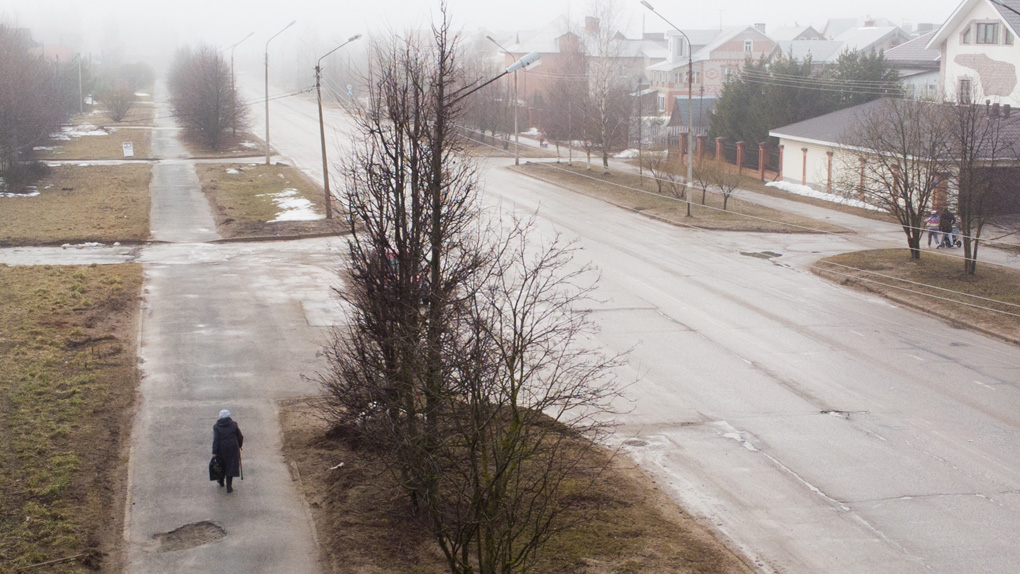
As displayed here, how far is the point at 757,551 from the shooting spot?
10695 millimetres

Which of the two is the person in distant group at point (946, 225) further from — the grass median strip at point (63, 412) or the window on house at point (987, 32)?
the grass median strip at point (63, 412)

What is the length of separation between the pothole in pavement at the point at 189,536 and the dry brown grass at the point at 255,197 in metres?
15.0

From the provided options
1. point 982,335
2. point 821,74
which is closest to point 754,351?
point 982,335

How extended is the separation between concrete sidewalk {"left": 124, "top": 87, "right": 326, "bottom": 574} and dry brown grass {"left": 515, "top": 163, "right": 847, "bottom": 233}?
14.1 meters

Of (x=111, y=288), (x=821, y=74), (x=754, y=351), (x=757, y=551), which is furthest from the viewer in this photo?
(x=821, y=74)

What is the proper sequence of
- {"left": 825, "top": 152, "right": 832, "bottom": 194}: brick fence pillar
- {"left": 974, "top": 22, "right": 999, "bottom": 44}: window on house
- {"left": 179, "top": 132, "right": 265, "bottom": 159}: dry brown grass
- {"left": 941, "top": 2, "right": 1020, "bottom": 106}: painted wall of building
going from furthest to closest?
{"left": 179, "top": 132, "right": 265, "bottom": 159}: dry brown grass < {"left": 974, "top": 22, "right": 999, "bottom": 44}: window on house < {"left": 941, "top": 2, "right": 1020, "bottom": 106}: painted wall of building < {"left": 825, "top": 152, "right": 832, "bottom": 194}: brick fence pillar

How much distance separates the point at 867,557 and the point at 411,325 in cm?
578

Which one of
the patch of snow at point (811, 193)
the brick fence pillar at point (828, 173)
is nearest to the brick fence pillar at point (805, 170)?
the patch of snow at point (811, 193)

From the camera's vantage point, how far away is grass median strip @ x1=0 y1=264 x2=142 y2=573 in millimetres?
10422

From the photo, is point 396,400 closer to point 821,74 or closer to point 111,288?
point 111,288

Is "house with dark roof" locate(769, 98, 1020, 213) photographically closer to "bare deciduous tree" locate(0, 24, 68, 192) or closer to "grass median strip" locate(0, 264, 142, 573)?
"grass median strip" locate(0, 264, 142, 573)

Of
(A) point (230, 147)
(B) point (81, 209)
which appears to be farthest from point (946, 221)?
(A) point (230, 147)

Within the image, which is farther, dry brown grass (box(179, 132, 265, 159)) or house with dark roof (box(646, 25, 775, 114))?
house with dark roof (box(646, 25, 775, 114))

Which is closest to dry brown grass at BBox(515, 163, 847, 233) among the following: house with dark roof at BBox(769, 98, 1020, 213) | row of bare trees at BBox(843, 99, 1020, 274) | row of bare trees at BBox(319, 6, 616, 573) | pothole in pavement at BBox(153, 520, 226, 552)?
house with dark roof at BBox(769, 98, 1020, 213)
